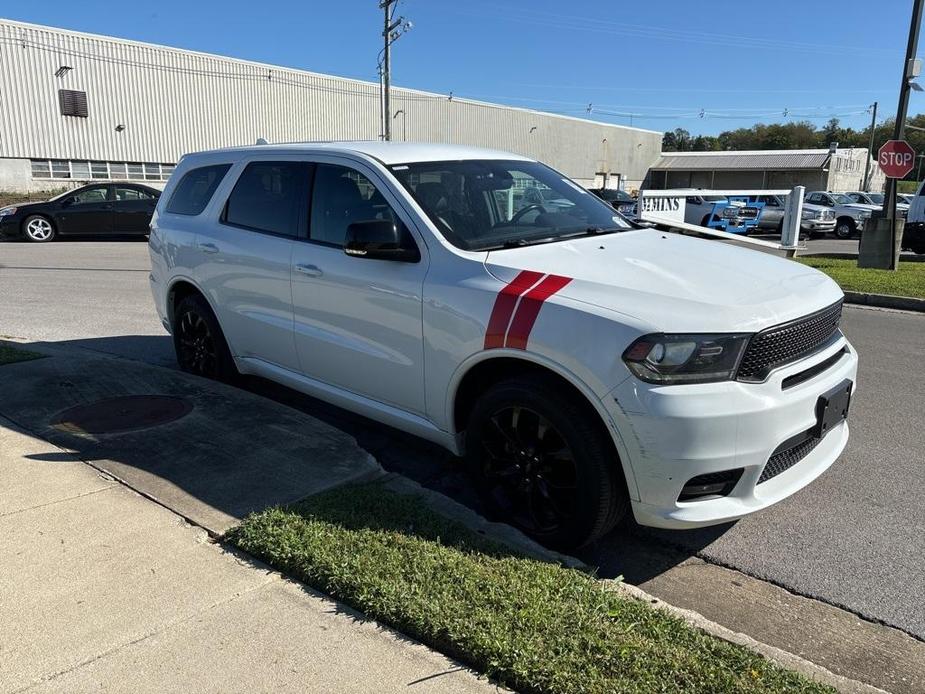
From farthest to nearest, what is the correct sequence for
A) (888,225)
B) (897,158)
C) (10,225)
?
1. (10,225)
2. (888,225)
3. (897,158)

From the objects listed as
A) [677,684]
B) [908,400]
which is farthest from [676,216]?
Answer: [677,684]

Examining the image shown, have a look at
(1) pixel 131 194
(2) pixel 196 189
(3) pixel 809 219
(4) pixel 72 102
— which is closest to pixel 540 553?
(2) pixel 196 189

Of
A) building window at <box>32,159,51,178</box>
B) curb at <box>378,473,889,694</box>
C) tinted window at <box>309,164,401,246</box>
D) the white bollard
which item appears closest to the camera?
curb at <box>378,473,889,694</box>

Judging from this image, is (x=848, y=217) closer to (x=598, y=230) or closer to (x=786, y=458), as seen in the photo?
(x=598, y=230)

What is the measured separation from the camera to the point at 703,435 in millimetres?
2924

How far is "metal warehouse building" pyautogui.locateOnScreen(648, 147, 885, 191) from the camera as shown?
2493 inches

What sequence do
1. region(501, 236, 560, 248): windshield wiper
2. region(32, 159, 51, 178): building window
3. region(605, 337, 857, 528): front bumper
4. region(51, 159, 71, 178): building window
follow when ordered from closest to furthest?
region(605, 337, 857, 528): front bumper, region(501, 236, 560, 248): windshield wiper, region(32, 159, 51, 178): building window, region(51, 159, 71, 178): building window

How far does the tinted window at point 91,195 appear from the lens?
18.8 m

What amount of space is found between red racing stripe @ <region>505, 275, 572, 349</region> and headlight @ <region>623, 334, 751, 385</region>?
18.7 inches

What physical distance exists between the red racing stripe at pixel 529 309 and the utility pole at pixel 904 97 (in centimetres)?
1351

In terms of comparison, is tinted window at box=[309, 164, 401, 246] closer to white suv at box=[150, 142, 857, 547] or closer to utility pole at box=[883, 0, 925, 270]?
white suv at box=[150, 142, 857, 547]

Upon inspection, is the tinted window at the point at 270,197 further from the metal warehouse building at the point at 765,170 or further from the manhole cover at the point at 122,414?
Result: the metal warehouse building at the point at 765,170

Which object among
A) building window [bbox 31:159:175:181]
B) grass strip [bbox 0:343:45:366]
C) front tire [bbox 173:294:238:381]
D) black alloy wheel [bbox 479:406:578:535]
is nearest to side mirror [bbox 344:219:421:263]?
black alloy wheel [bbox 479:406:578:535]

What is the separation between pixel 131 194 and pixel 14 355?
46.4 ft
